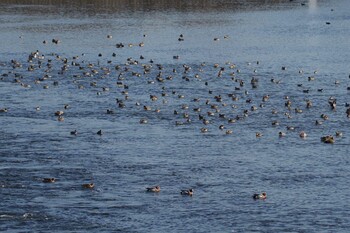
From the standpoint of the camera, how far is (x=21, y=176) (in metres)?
48.7

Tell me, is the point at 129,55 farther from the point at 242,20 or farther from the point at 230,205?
the point at 230,205

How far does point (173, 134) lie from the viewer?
57594mm

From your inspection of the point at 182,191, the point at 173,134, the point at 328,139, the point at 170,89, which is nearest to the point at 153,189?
the point at 182,191

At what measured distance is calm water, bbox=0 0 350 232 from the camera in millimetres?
43375

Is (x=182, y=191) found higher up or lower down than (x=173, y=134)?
lower down

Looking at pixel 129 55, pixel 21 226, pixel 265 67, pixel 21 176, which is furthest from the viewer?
pixel 129 55

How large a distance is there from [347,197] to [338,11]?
9348 cm

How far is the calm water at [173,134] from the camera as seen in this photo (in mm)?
43375

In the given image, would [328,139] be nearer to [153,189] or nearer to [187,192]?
[187,192]

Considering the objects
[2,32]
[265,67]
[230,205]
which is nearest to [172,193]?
[230,205]

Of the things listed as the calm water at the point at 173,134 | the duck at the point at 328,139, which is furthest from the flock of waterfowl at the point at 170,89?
the calm water at the point at 173,134

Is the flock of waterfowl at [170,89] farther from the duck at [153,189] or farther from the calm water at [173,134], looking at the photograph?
the duck at [153,189]

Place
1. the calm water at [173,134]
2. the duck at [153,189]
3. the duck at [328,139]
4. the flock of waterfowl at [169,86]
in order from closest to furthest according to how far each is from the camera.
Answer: the calm water at [173,134] < the duck at [153,189] < the duck at [328,139] < the flock of waterfowl at [169,86]

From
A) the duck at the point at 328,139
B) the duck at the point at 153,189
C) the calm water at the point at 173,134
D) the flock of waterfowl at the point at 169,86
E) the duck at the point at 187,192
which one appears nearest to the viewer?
the calm water at the point at 173,134
